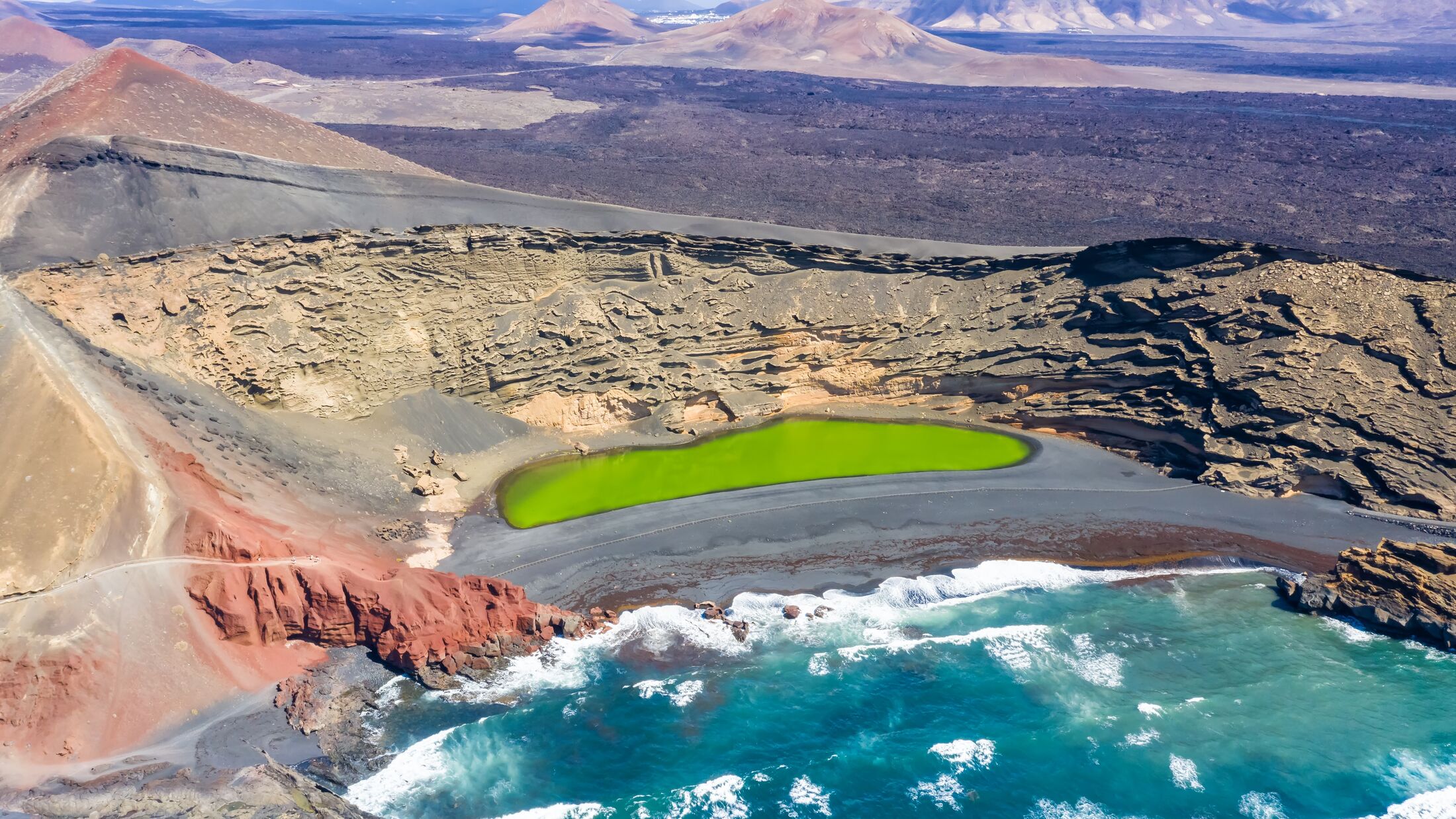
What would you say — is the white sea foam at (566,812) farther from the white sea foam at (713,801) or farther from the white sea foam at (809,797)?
the white sea foam at (809,797)

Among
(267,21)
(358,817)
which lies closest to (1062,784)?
(358,817)

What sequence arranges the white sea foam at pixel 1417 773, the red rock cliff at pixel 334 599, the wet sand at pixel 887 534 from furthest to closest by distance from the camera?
the wet sand at pixel 887 534 → the red rock cliff at pixel 334 599 → the white sea foam at pixel 1417 773

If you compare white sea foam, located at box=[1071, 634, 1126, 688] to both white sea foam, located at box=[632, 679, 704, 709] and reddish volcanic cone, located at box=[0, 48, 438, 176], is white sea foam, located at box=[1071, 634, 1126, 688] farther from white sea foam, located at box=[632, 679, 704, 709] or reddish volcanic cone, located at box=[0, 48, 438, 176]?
reddish volcanic cone, located at box=[0, 48, 438, 176]

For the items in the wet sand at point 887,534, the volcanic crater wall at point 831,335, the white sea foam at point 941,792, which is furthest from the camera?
the volcanic crater wall at point 831,335

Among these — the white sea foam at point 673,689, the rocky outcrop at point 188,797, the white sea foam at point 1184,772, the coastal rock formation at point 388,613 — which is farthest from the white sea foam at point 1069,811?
the rocky outcrop at point 188,797

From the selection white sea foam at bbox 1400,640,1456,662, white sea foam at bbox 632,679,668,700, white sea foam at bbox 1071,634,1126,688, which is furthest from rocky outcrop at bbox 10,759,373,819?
white sea foam at bbox 1400,640,1456,662

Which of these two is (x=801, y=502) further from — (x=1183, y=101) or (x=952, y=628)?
(x=1183, y=101)

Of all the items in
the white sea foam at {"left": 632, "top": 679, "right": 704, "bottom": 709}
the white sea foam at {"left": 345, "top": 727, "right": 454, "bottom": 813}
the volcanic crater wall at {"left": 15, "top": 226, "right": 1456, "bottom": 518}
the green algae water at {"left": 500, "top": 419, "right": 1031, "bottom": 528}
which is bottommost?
the white sea foam at {"left": 345, "top": 727, "right": 454, "bottom": 813}
